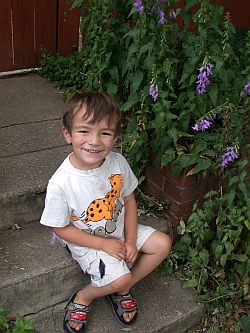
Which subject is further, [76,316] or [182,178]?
[182,178]

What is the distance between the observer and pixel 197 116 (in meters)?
2.66

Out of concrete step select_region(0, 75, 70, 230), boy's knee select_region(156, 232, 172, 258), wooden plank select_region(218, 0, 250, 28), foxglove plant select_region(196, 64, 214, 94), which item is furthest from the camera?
wooden plank select_region(218, 0, 250, 28)

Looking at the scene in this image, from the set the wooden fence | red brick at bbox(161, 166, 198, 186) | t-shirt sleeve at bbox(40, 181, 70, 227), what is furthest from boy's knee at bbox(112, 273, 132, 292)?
the wooden fence

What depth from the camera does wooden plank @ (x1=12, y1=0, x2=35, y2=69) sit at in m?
4.04

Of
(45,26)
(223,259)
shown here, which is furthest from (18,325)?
(45,26)

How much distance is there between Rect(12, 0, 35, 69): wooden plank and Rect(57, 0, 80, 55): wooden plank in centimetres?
23

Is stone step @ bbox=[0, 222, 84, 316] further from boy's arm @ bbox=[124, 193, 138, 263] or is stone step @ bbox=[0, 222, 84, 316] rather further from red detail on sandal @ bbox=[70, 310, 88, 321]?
boy's arm @ bbox=[124, 193, 138, 263]

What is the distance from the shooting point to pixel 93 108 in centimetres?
225

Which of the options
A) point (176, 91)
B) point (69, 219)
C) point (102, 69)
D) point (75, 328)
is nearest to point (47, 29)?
point (102, 69)

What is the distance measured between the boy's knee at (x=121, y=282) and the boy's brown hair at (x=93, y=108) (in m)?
0.70

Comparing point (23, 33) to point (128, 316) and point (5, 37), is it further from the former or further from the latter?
point (128, 316)

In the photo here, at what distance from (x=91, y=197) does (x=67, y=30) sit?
7.50ft

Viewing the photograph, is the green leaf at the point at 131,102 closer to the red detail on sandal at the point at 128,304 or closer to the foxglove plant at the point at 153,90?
the foxglove plant at the point at 153,90

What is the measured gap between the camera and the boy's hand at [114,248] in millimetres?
2434
